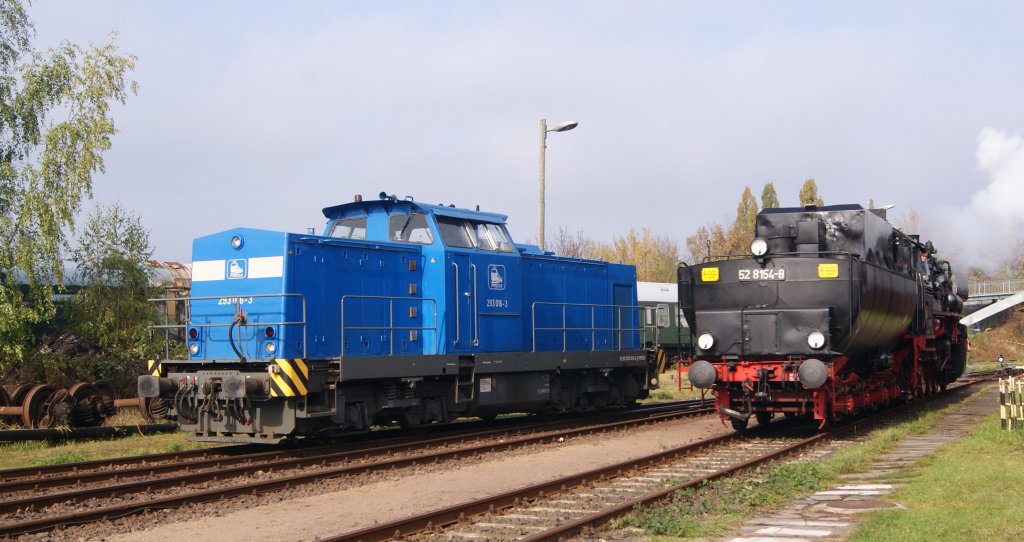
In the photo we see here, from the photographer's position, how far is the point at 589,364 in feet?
56.6

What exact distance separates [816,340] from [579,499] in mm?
5464

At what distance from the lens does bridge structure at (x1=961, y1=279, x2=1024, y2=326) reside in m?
56.9

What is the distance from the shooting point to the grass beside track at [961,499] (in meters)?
7.07

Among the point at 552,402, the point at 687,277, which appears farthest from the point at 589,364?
the point at 687,277

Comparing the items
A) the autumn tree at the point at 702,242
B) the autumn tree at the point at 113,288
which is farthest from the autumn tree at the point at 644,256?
the autumn tree at the point at 113,288

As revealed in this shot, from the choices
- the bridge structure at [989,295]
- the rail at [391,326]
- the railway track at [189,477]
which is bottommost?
the railway track at [189,477]

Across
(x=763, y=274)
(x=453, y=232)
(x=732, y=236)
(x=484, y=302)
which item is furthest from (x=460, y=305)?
(x=732, y=236)

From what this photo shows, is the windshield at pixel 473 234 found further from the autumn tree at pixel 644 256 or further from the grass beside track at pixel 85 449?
the autumn tree at pixel 644 256

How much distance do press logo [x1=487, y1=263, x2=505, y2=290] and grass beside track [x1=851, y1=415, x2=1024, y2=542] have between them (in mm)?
7202

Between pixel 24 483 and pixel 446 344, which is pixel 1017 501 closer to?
pixel 446 344

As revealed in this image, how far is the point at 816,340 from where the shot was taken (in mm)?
13070

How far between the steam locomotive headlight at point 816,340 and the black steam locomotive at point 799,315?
0.02m

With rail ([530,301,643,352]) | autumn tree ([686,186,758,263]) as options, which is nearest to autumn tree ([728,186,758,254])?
autumn tree ([686,186,758,263])

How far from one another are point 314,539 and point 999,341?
55.6 m
